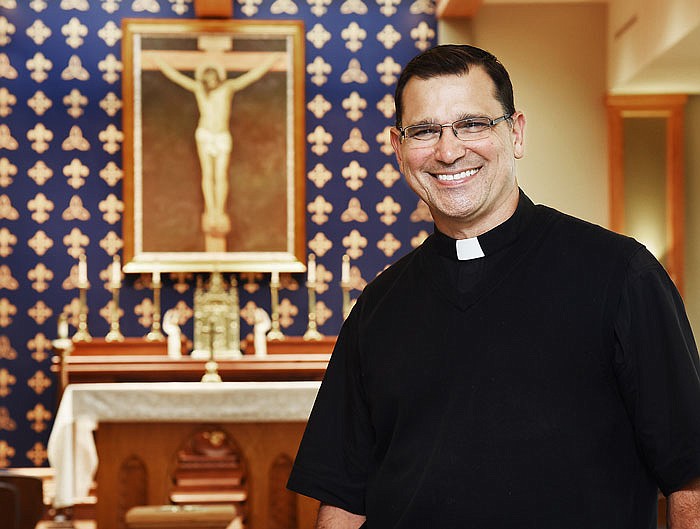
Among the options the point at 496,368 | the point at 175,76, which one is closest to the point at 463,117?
the point at 496,368

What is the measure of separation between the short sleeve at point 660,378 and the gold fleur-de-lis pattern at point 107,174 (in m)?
6.37

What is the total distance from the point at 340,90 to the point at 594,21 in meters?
2.02

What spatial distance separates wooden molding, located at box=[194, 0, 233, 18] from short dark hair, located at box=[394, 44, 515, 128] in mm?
6054

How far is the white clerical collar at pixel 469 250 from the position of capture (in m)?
1.91

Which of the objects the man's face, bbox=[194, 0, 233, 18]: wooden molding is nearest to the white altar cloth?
the man's face

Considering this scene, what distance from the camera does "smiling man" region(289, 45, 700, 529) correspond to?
170 cm

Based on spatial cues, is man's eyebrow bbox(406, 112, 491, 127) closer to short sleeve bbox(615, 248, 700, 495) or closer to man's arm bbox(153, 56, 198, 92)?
short sleeve bbox(615, 248, 700, 495)

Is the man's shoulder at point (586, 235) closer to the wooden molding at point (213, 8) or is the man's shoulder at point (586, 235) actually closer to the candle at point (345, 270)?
the candle at point (345, 270)

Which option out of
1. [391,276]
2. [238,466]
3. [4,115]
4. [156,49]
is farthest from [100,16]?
[391,276]

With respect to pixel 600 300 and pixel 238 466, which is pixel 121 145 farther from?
pixel 600 300

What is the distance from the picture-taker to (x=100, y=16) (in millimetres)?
7992

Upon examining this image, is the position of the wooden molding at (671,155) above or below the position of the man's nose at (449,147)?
above

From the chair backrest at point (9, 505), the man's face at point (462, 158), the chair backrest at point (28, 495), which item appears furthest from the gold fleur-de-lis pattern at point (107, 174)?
the man's face at point (462, 158)

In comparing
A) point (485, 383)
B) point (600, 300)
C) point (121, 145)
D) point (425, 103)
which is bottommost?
point (485, 383)
